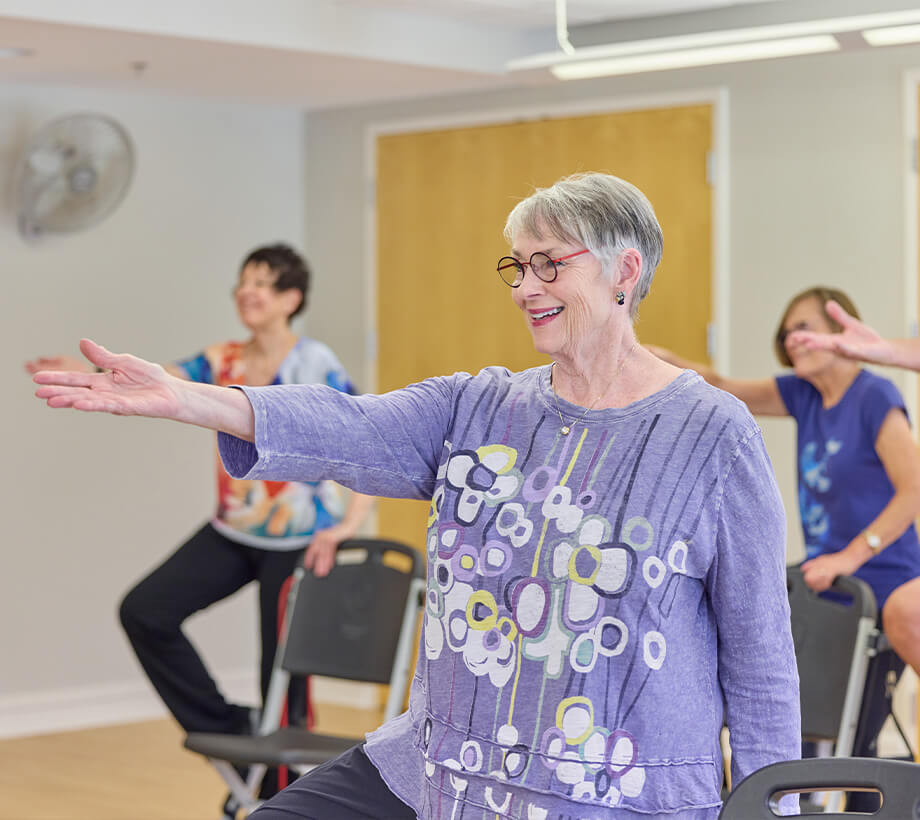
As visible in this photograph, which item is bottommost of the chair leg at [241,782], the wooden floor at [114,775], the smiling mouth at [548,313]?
the wooden floor at [114,775]

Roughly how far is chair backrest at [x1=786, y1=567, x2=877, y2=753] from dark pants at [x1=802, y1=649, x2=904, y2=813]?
0.09 m

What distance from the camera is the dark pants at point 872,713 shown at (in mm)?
3221

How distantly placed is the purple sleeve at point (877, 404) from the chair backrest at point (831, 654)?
23.1 inches

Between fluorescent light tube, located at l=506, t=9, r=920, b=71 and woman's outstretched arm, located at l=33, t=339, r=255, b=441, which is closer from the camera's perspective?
woman's outstretched arm, located at l=33, t=339, r=255, b=441

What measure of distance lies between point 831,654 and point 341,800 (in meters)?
1.40

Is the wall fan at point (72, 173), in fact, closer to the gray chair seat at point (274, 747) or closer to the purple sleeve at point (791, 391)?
the gray chair seat at point (274, 747)

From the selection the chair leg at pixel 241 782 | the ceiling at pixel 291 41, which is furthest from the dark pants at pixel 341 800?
the ceiling at pixel 291 41

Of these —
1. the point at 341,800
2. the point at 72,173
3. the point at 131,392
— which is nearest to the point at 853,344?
the point at 341,800

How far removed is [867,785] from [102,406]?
100 centimetres

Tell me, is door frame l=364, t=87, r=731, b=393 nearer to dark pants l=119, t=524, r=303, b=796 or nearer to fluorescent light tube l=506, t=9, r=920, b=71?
fluorescent light tube l=506, t=9, r=920, b=71

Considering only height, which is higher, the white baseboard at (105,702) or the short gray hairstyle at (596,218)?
the short gray hairstyle at (596,218)

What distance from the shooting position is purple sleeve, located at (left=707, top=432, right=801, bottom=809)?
1981 mm

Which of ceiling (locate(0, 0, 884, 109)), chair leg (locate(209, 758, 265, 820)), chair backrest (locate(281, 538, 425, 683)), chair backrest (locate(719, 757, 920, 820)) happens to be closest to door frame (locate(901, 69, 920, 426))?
ceiling (locate(0, 0, 884, 109))

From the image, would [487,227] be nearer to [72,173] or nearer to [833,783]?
[72,173]
